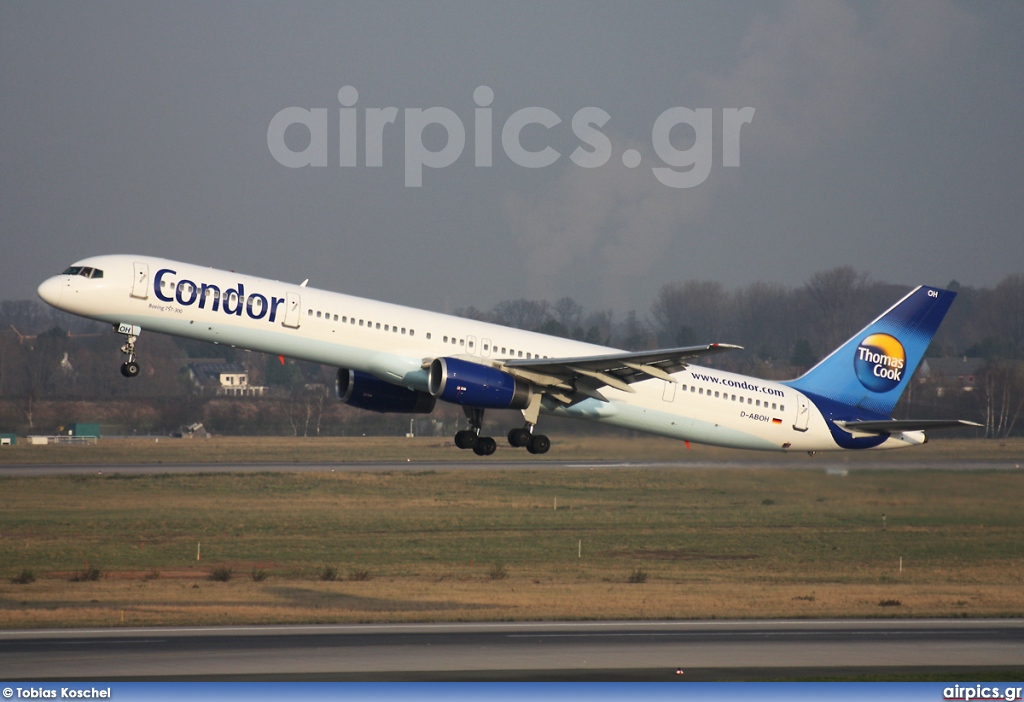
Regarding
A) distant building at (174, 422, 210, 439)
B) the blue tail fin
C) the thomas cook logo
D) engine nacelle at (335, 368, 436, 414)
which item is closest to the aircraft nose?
engine nacelle at (335, 368, 436, 414)

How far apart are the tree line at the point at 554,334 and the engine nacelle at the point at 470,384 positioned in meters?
35.1

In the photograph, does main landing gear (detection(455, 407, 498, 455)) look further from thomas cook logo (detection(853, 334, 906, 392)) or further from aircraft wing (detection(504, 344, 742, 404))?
thomas cook logo (detection(853, 334, 906, 392))

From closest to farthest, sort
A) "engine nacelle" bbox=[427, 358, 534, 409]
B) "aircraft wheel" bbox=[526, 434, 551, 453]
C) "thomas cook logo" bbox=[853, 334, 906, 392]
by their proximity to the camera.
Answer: "engine nacelle" bbox=[427, 358, 534, 409] < "aircraft wheel" bbox=[526, 434, 551, 453] < "thomas cook logo" bbox=[853, 334, 906, 392]

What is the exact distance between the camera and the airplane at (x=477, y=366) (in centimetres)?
3622

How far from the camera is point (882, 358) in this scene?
4544 centimetres

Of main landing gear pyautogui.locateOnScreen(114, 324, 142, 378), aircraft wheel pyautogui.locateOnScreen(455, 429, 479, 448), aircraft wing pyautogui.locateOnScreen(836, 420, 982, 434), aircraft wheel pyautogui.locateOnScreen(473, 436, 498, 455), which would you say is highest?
main landing gear pyautogui.locateOnScreen(114, 324, 142, 378)

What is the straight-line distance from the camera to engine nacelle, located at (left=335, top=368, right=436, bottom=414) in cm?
4081

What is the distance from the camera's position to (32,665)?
1384 inches

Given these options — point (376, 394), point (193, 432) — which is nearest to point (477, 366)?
point (376, 394)

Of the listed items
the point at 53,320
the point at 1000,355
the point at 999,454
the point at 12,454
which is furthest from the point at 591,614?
the point at 53,320

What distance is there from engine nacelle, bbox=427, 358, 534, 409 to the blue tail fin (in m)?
12.5

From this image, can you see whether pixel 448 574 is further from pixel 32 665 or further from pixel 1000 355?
pixel 1000 355

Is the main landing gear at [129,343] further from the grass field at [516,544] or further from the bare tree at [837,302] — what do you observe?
the bare tree at [837,302]

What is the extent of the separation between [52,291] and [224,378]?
10645 cm
